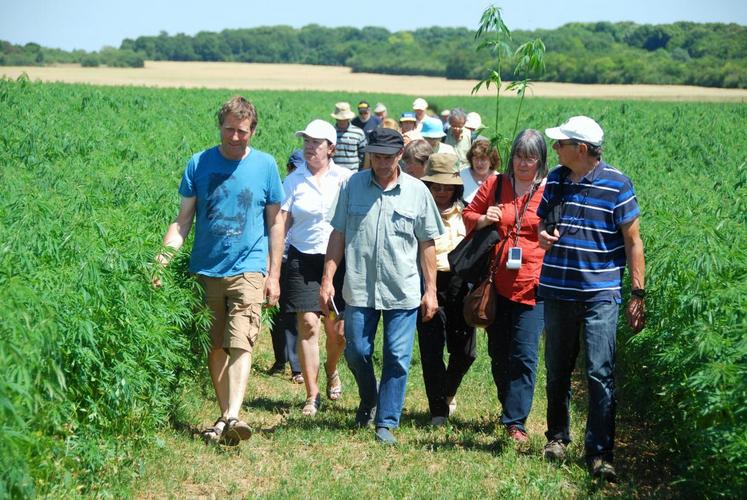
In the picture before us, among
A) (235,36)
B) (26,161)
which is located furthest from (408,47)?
(26,161)

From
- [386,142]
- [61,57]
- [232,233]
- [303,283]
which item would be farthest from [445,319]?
[61,57]

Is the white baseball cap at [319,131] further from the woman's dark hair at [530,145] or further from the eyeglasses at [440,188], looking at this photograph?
the woman's dark hair at [530,145]

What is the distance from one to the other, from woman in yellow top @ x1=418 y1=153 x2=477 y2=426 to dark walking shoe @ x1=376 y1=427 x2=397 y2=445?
0.73m

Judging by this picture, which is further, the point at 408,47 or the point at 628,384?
the point at 408,47

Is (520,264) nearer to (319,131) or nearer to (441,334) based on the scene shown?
(441,334)

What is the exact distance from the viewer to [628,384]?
727cm

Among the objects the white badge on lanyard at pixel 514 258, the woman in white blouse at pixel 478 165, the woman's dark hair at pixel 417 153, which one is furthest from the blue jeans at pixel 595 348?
the woman in white blouse at pixel 478 165

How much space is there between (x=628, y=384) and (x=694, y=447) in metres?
1.99

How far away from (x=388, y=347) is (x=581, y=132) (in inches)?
76.8

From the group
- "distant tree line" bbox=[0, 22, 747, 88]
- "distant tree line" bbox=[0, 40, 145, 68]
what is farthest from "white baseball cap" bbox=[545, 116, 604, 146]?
"distant tree line" bbox=[0, 40, 145, 68]

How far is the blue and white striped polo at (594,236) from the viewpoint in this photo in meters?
5.91

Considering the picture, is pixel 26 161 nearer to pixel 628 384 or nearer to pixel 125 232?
pixel 125 232

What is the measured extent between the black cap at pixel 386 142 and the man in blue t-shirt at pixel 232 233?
2.26ft

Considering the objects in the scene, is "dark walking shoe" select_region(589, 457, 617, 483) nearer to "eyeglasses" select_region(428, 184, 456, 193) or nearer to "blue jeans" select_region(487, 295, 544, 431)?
"blue jeans" select_region(487, 295, 544, 431)
